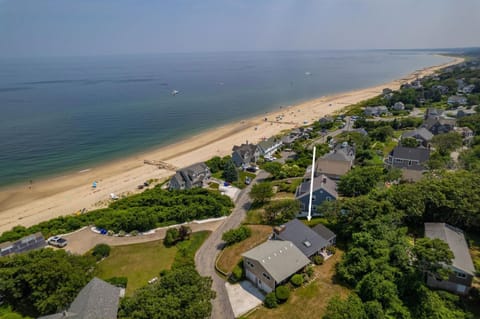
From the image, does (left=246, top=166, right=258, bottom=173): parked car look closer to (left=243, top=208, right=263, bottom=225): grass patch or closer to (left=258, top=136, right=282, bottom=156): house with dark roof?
(left=258, top=136, right=282, bottom=156): house with dark roof

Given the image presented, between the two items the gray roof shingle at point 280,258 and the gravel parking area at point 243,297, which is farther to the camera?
the gray roof shingle at point 280,258

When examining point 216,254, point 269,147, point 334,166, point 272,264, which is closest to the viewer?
point 272,264

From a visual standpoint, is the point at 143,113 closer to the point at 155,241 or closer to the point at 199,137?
the point at 199,137

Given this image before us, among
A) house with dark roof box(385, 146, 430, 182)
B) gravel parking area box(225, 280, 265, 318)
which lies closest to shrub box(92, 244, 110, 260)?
gravel parking area box(225, 280, 265, 318)

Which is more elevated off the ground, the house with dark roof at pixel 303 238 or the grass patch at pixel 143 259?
the house with dark roof at pixel 303 238

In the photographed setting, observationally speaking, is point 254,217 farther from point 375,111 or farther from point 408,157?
point 375,111

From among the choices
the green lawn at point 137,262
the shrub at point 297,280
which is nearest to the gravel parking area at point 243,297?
the shrub at point 297,280

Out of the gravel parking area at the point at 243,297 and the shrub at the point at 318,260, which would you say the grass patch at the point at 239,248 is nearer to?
the gravel parking area at the point at 243,297

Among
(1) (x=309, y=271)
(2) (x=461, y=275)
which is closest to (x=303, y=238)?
(1) (x=309, y=271)
